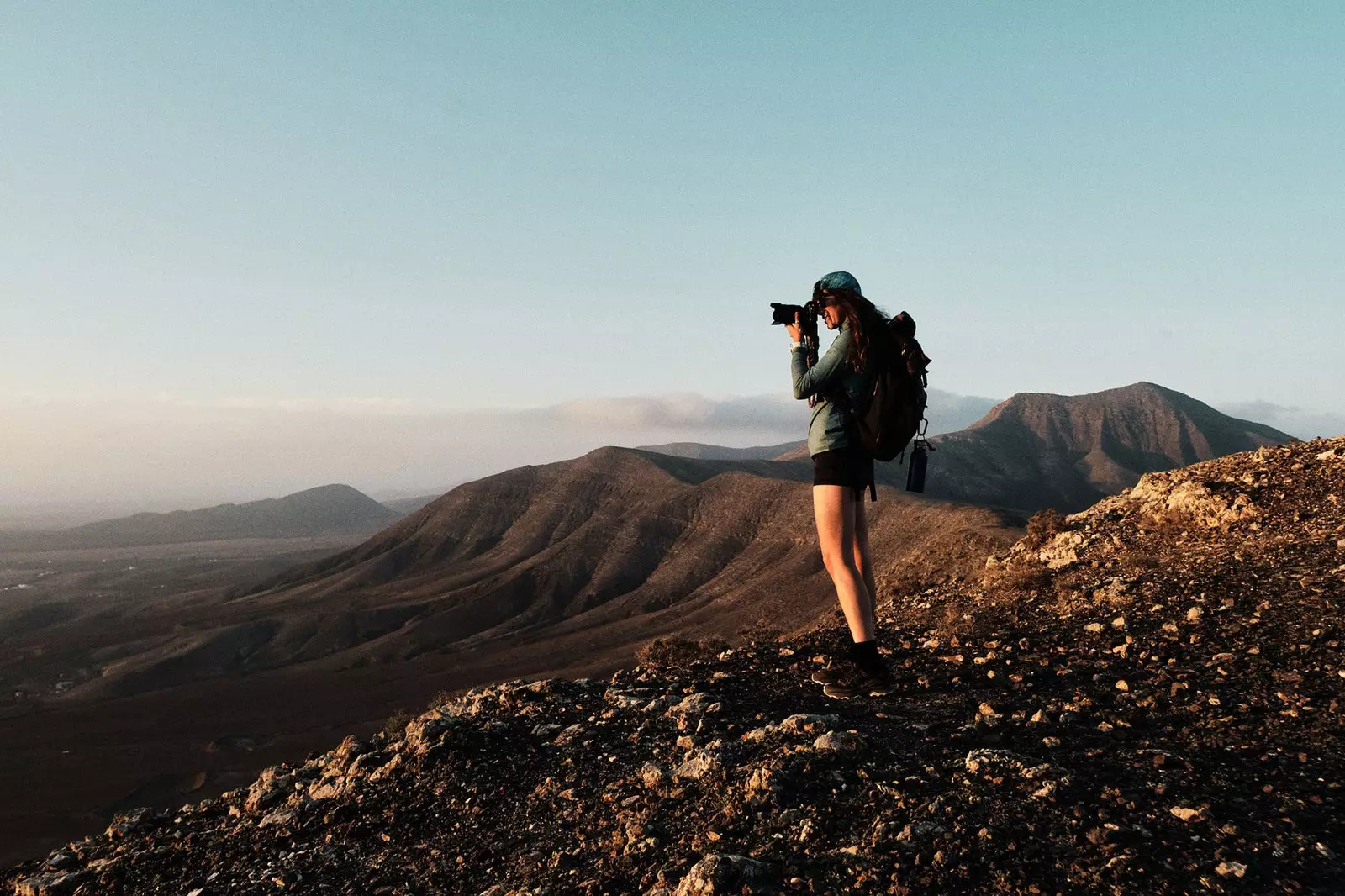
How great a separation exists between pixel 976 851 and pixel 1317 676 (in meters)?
3.10

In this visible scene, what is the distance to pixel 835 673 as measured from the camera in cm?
518

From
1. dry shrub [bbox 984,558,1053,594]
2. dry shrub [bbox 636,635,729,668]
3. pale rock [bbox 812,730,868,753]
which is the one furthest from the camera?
dry shrub [bbox 984,558,1053,594]

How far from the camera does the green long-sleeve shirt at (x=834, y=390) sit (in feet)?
14.5

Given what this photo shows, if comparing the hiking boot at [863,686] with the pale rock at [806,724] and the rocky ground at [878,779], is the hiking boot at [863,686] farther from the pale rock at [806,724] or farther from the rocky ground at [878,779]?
the pale rock at [806,724]

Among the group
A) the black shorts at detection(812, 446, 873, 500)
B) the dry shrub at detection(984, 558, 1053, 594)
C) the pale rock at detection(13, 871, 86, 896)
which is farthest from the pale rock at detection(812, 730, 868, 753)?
the dry shrub at detection(984, 558, 1053, 594)

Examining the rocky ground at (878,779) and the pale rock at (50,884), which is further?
the pale rock at (50,884)

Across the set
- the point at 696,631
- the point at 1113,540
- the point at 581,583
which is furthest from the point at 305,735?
the point at 1113,540

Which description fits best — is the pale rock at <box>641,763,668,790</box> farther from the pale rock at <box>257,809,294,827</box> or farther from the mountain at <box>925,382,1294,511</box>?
the mountain at <box>925,382,1294,511</box>

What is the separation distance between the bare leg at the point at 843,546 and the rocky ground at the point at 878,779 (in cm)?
62

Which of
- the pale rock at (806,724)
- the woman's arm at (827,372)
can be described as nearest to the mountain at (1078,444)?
the woman's arm at (827,372)

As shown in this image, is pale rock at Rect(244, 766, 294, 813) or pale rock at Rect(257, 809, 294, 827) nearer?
pale rock at Rect(257, 809, 294, 827)

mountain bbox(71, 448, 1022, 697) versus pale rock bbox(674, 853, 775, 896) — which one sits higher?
pale rock bbox(674, 853, 775, 896)

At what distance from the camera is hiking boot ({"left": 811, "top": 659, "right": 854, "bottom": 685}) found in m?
5.07

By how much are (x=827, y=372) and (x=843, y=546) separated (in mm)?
1065
